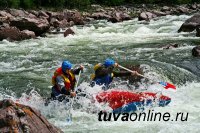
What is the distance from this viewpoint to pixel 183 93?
11.2m

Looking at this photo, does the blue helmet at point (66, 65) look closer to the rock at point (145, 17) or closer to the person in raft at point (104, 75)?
the person in raft at point (104, 75)

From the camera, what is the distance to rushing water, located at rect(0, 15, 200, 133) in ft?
29.3

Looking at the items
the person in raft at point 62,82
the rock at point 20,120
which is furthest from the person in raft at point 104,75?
the rock at point 20,120

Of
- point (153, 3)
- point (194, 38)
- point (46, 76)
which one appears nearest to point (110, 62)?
point (46, 76)

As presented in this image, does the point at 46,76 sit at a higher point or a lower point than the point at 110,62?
lower

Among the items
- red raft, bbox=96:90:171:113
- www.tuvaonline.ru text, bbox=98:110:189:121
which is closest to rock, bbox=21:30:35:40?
red raft, bbox=96:90:171:113

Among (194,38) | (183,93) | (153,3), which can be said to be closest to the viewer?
Answer: (183,93)

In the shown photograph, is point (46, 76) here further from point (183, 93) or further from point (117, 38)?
point (117, 38)

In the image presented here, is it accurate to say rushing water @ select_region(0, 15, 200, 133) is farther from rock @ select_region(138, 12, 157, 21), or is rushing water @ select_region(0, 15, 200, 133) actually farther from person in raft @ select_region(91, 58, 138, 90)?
rock @ select_region(138, 12, 157, 21)

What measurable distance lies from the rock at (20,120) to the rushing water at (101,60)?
89.6 inches

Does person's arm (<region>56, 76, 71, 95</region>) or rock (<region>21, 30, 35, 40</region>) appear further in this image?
rock (<region>21, 30, 35, 40</region>)

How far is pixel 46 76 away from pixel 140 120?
5156 mm

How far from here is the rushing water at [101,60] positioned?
8922 mm

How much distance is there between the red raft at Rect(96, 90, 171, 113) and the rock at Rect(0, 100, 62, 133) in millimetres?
3324
